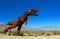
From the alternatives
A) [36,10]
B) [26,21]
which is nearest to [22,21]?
[26,21]

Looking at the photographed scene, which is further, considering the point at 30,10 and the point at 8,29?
the point at 8,29

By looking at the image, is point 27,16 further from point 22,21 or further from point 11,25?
point 11,25

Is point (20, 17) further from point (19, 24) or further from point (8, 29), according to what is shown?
point (8, 29)

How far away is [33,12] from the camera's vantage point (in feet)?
85.9

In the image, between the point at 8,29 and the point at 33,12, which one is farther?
the point at 8,29

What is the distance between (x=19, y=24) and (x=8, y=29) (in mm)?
2076

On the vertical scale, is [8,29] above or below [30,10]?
below

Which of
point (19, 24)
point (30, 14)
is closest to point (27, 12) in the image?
point (30, 14)

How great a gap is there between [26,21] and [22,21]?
1.77ft

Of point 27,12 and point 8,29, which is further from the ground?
point 27,12

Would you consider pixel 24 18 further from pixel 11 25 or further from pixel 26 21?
pixel 11 25

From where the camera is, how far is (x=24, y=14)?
26469mm

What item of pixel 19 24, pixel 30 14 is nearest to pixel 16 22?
pixel 19 24

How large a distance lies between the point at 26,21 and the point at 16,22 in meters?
1.41
